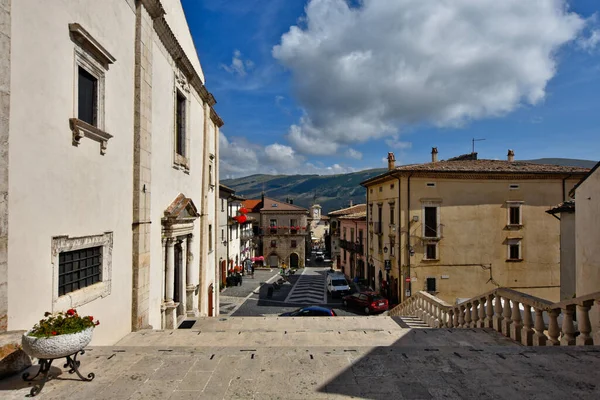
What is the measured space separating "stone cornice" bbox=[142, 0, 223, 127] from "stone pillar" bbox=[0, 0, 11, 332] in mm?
5128

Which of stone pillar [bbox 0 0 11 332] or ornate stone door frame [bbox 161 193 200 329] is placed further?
ornate stone door frame [bbox 161 193 200 329]

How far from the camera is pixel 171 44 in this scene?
11461 mm

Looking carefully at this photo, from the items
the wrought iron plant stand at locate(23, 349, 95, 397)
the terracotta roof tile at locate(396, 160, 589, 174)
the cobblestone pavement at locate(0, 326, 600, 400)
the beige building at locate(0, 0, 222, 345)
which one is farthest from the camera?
the terracotta roof tile at locate(396, 160, 589, 174)

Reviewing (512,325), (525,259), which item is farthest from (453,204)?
(512,325)

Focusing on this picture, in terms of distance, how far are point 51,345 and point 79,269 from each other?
2.77m

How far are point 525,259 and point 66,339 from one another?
1125 inches

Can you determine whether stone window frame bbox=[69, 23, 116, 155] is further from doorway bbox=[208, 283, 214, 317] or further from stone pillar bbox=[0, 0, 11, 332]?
doorway bbox=[208, 283, 214, 317]

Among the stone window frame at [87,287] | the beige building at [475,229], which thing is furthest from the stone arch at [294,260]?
the stone window frame at [87,287]

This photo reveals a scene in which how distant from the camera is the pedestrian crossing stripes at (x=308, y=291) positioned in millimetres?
28970

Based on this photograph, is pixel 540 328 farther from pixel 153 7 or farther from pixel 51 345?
pixel 153 7

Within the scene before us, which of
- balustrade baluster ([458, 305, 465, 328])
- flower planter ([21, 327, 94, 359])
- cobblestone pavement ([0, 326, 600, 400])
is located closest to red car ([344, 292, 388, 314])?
balustrade baluster ([458, 305, 465, 328])

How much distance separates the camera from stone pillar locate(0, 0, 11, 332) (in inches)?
186

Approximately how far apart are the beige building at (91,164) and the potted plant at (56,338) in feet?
3.04

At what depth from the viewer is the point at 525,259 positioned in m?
26.0
